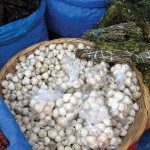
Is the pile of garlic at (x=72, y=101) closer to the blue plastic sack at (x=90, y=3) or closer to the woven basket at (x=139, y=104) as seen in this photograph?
the woven basket at (x=139, y=104)

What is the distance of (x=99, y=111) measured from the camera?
6.29 ft

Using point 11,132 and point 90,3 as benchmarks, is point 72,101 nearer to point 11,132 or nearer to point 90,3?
point 11,132

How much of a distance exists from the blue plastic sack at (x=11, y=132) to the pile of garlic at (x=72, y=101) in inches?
13.3

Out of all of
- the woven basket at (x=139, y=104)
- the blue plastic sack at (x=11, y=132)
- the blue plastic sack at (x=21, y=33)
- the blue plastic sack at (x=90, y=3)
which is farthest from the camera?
the blue plastic sack at (x=90, y=3)

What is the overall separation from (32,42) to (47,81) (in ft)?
1.58

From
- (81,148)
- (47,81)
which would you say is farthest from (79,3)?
(81,148)

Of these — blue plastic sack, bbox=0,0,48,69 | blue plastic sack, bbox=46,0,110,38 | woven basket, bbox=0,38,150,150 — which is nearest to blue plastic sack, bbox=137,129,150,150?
woven basket, bbox=0,38,150,150

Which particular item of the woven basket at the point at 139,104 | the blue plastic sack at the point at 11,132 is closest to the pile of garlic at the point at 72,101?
the woven basket at the point at 139,104

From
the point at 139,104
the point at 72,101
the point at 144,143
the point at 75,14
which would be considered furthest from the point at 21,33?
the point at 144,143

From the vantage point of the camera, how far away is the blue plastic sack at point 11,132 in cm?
153

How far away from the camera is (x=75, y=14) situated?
260cm

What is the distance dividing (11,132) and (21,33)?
1.01 metres

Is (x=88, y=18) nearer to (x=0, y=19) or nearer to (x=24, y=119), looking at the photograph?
(x=0, y=19)

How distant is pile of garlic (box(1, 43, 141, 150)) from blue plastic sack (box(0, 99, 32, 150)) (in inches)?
13.3
